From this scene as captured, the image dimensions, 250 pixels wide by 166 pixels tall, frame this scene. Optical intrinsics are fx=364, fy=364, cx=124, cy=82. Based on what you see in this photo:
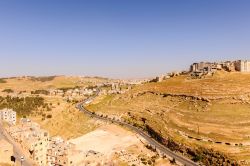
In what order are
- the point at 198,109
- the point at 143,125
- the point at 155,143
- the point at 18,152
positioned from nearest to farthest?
the point at 18,152 < the point at 155,143 < the point at 198,109 < the point at 143,125

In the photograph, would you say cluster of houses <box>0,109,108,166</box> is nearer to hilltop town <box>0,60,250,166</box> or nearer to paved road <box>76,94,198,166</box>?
hilltop town <box>0,60,250,166</box>

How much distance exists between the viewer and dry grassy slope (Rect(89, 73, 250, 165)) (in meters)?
81.5

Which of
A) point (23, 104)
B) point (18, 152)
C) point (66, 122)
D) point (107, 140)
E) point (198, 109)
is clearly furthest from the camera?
point (23, 104)

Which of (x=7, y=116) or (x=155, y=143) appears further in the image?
(x=7, y=116)

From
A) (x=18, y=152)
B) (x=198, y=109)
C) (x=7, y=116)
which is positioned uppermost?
(x=198, y=109)

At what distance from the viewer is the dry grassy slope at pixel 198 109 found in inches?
3209

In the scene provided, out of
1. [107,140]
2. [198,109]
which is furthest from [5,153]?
[198,109]

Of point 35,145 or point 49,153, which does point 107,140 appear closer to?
point 49,153

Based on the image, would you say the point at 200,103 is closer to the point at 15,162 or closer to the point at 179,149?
the point at 179,149

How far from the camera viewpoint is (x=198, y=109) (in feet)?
321

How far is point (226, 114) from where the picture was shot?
89625 mm

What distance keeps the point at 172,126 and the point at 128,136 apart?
1214 cm

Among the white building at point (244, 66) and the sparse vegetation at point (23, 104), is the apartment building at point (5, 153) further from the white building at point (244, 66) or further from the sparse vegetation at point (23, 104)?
the white building at point (244, 66)

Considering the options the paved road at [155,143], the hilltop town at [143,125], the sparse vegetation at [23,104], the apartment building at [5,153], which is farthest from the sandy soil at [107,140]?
the sparse vegetation at [23,104]
